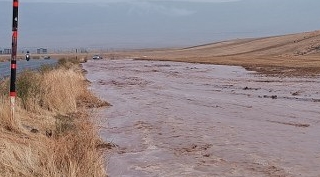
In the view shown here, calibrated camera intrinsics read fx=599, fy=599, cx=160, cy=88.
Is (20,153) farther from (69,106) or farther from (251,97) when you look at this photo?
(251,97)

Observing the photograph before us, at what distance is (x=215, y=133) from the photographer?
15.4m

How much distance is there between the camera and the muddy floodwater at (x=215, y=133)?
11266 millimetres

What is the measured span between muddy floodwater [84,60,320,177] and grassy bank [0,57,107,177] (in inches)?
35.9

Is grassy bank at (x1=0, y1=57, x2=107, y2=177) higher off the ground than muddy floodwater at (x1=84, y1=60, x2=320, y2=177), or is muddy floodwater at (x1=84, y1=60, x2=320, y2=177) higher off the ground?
grassy bank at (x1=0, y1=57, x2=107, y2=177)

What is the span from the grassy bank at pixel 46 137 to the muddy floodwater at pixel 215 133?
2.99 ft

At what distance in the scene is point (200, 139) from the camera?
14.6 m

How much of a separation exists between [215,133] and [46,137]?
4869mm

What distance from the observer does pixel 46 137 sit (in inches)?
487

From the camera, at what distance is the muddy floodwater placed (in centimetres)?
1127

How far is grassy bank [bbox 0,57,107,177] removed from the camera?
8750 mm

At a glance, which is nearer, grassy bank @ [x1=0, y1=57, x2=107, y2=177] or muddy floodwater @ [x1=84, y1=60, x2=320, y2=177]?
grassy bank @ [x1=0, y1=57, x2=107, y2=177]

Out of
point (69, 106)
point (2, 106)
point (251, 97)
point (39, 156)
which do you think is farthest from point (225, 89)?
point (39, 156)

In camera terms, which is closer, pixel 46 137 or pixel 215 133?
pixel 46 137

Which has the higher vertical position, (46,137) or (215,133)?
(46,137)
